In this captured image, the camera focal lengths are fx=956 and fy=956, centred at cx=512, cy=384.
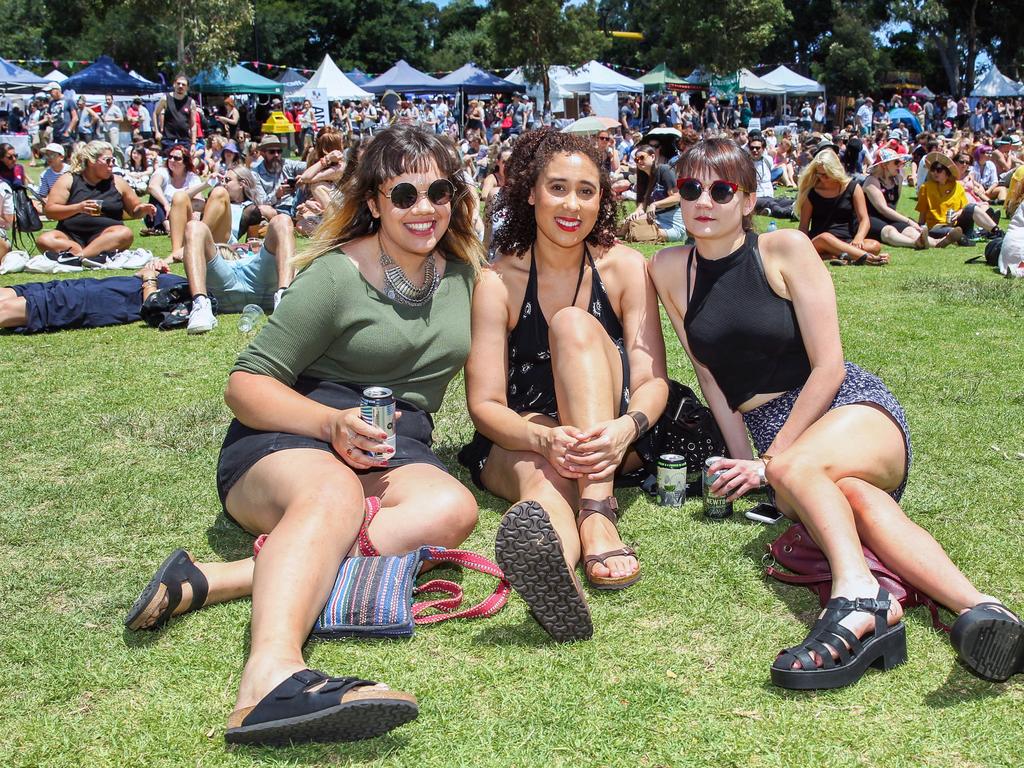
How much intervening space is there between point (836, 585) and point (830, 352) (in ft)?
3.51

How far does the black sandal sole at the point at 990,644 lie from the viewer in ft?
8.77

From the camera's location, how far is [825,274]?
3.80m

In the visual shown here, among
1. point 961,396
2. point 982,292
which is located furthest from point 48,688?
point 982,292

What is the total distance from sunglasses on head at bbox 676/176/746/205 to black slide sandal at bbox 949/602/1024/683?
189 cm

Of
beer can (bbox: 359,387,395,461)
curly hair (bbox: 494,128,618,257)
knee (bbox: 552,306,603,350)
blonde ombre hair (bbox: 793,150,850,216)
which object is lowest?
beer can (bbox: 359,387,395,461)

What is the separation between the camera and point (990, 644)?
2.70 meters

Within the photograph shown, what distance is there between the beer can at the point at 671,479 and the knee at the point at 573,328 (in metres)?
0.75

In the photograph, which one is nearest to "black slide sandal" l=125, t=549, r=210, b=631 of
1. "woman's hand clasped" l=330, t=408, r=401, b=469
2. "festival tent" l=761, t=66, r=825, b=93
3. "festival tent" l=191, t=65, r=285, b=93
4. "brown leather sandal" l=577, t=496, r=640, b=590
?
"woman's hand clasped" l=330, t=408, r=401, b=469

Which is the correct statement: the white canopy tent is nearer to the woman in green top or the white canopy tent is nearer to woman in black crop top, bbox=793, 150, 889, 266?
woman in black crop top, bbox=793, 150, 889, 266

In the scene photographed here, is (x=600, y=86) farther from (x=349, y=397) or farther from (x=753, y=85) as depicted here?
(x=349, y=397)

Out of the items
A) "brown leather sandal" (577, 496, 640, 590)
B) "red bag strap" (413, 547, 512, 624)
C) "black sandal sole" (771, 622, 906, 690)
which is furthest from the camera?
"brown leather sandal" (577, 496, 640, 590)

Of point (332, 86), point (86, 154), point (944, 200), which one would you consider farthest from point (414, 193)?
point (332, 86)

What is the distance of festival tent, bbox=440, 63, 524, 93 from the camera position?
1615 inches

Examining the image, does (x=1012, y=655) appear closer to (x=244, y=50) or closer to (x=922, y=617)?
(x=922, y=617)
